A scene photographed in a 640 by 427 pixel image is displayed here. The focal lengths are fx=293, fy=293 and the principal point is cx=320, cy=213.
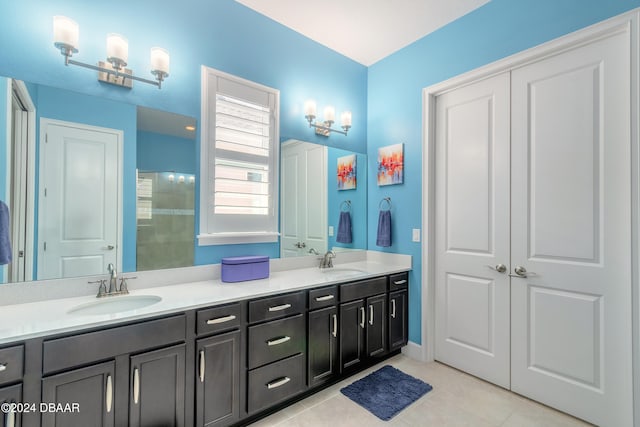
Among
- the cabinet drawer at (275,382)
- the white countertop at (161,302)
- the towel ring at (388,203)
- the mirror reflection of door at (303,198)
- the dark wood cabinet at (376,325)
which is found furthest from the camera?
the towel ring at (388,203)

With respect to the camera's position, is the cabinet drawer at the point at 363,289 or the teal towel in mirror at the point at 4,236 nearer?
the teal towel in mirror at the point at 4,236

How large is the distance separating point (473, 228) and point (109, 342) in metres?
2.49

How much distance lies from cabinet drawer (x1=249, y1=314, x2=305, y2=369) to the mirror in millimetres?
740

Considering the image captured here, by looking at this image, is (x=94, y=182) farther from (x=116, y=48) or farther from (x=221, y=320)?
(x=221, y=320)

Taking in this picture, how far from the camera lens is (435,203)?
266 centimetres

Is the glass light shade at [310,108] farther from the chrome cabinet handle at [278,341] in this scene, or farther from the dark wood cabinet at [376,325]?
the chrome cabinet handle at [278,341]

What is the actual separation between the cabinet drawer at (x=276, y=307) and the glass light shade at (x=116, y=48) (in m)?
1.61

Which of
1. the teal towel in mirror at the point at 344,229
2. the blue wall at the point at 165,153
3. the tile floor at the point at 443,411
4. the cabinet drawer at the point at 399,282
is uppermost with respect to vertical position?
the blue wall at the point at 165,153

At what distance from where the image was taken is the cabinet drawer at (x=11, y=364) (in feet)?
3.68

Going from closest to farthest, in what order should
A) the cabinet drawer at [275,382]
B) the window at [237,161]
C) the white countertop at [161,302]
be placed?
1. the white countertop at [161,302]
2. the cabinet drawer at [275,382]
3. the window at [237,161]

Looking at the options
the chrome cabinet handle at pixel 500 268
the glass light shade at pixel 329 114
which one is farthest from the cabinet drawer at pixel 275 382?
the glass light shade at pixel 329 114

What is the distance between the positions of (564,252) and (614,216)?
33 centimetres

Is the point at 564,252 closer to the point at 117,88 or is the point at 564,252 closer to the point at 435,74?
the point at 435,74

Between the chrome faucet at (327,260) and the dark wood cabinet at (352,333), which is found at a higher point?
the chrome faucet at (327,260)
